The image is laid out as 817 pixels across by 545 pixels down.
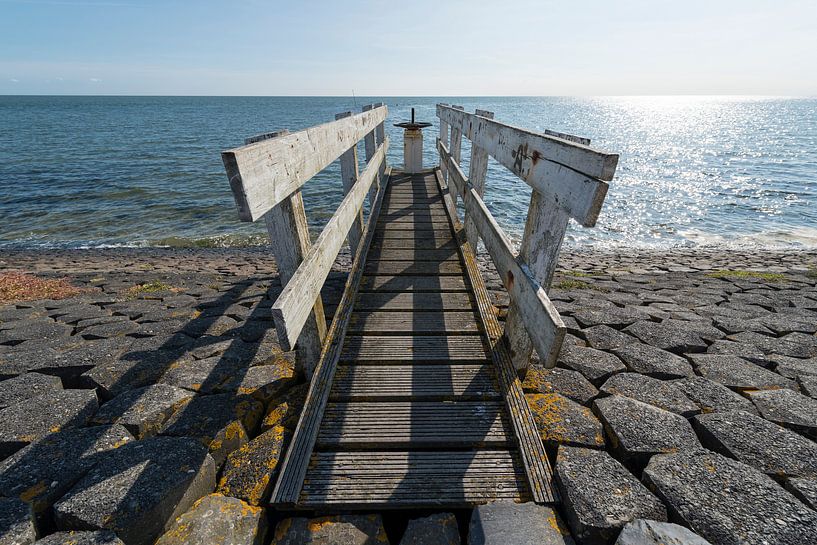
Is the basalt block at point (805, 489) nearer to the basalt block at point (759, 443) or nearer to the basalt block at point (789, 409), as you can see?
the basalt block at point (759, 443)

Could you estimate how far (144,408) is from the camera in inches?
95.3

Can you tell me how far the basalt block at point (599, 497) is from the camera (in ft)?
5.26

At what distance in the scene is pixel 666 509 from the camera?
5.57 ft

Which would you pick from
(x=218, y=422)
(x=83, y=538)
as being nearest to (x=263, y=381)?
(x=218, y=422)

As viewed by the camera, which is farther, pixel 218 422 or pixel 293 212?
pixel 218 422

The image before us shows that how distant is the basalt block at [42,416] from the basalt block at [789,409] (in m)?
4.58

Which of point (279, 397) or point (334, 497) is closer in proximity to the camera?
point (334, 497)

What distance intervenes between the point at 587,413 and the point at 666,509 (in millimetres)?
686

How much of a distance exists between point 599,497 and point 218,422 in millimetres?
2276

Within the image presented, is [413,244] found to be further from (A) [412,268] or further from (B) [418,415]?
(B) [418,415]

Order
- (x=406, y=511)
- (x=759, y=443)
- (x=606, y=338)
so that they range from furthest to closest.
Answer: (x=606, y=338) → (x=759, y=443) → (x=406, y=511)

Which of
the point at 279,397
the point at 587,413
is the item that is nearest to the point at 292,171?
the point at 279,397

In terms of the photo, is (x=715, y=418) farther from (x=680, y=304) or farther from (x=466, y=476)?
(x=680, y=304)

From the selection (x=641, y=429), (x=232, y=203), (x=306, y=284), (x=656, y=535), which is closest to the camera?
(x=656, y=535)
